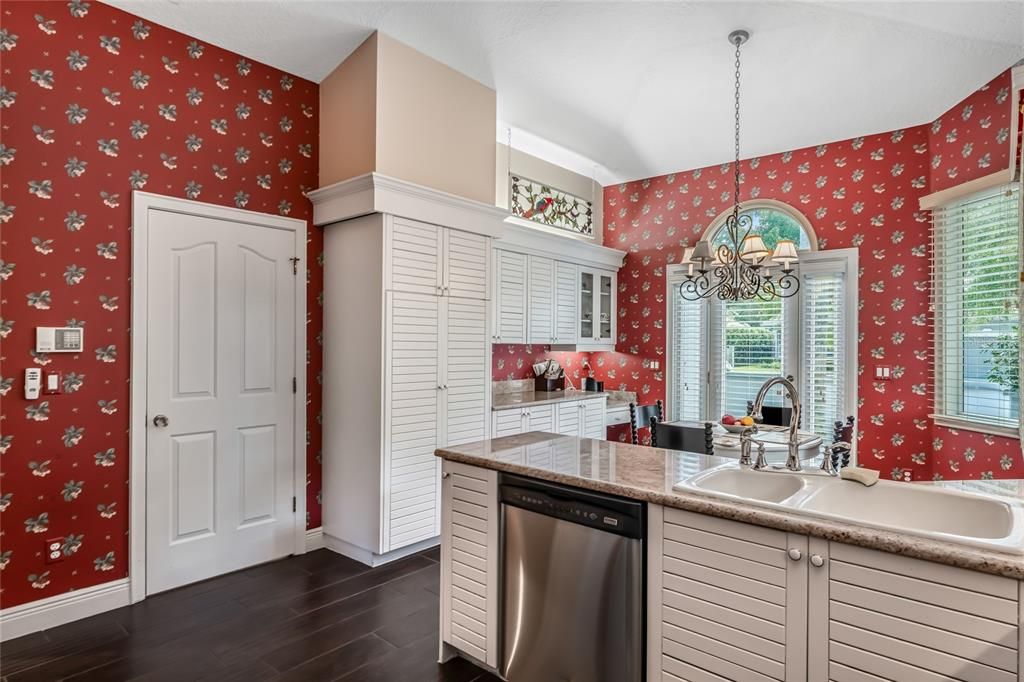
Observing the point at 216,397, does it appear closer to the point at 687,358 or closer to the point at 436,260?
the point at 436,260

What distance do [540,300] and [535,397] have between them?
919mm

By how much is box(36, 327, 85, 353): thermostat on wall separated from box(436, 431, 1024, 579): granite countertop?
6.57 feet

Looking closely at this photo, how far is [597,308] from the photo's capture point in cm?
590

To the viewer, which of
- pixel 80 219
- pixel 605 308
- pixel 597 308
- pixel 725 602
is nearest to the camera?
pixel 725 602

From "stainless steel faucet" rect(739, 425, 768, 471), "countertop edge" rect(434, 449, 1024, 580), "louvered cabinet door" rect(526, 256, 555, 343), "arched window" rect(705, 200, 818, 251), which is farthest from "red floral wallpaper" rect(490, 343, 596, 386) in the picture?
"countertop edge" rect(434, 449, 1024, 580)

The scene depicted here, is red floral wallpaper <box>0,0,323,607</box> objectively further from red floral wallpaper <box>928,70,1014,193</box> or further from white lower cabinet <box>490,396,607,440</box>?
red floral wallpaper <box>928,70,1014,193</box>

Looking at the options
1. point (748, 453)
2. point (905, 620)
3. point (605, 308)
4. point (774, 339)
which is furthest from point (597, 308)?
point (905, 620)

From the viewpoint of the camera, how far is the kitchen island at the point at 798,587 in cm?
125

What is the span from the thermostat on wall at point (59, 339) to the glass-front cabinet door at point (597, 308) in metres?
4.08

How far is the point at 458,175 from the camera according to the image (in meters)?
3.92

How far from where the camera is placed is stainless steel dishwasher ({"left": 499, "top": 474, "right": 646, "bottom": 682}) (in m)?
1.81

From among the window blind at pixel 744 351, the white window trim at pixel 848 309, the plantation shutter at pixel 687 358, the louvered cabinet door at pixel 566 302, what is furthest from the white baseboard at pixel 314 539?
the white window trim at pixel 848 309

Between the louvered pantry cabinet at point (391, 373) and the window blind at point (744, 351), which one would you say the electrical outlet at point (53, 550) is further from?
the window blind at point (744, 351)

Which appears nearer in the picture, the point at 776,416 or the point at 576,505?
the point at 576,505
